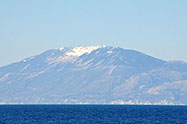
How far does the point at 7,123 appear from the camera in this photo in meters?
144

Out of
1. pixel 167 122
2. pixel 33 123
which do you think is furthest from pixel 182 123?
pixel 33 123

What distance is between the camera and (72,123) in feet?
478

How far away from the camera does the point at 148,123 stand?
Answer: 147375 millimetres

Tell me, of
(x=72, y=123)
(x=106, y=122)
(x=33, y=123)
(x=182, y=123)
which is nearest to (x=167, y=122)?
(x=182, y=123)

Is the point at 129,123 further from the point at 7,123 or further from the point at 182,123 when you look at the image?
the point at 7,123

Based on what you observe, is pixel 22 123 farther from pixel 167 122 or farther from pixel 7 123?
pixel 167 122

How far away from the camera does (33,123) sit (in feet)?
475

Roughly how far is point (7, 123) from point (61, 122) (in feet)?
45.0

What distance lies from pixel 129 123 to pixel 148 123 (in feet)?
15.6

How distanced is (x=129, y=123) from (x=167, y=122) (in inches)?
432

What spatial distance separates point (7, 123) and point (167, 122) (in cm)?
4088

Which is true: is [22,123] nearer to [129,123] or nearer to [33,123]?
[33,123]

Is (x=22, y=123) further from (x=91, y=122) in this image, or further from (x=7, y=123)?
(x=91, y=122)

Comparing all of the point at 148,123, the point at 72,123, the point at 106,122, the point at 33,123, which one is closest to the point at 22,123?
the point at 33,123
